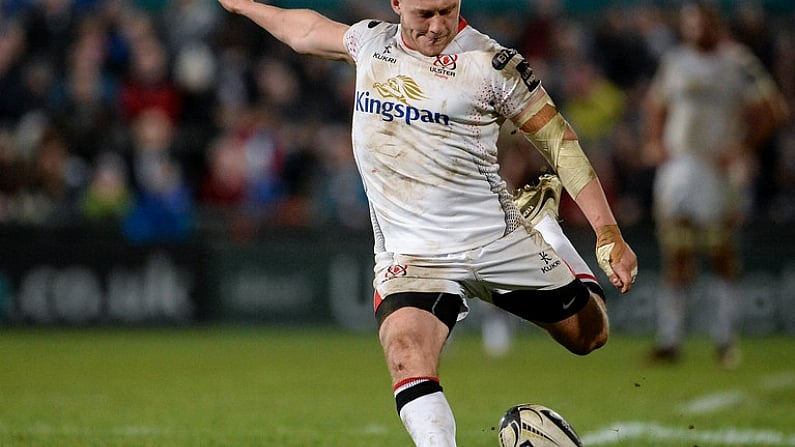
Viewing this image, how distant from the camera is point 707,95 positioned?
12.9 meters

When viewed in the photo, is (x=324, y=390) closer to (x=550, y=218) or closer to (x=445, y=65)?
(x=550, y=218)

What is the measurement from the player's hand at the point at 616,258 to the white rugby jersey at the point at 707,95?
7.56 metres

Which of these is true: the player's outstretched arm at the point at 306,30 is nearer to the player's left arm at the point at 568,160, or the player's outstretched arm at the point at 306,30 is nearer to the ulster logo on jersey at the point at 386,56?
the ulster logo on jersey at the point at 386,56

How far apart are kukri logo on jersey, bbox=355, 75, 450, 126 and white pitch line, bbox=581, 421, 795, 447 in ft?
8.40

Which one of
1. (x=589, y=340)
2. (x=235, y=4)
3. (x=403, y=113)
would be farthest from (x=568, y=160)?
(x=235, y=4)

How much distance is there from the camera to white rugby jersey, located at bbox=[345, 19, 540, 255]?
5.70 meters

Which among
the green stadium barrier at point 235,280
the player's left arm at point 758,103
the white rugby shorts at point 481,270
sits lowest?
the green stadium barrier at point 235,280

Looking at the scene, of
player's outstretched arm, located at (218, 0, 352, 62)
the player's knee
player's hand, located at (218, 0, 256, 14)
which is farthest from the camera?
player's hand, located at (218, 0, 256, 14)

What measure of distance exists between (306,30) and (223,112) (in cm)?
1174

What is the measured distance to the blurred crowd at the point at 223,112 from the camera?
16.8 meters

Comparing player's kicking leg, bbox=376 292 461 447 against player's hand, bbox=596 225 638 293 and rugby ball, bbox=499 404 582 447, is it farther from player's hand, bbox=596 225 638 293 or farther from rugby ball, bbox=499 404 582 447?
player's hand, bbox=596 225 638 293

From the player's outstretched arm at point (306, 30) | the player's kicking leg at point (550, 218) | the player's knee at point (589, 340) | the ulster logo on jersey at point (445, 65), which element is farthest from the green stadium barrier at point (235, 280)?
the ulster logo on jersey at point (445, 65)

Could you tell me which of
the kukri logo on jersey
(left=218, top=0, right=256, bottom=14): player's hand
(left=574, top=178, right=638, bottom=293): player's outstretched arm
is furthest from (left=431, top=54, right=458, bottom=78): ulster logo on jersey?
(left=218, top=0, right=256, bottom=14): player's hand

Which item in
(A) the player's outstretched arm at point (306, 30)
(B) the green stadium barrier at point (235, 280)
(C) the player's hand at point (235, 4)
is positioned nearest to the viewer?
(A) the player's outstretched arm at point (306, 30)
